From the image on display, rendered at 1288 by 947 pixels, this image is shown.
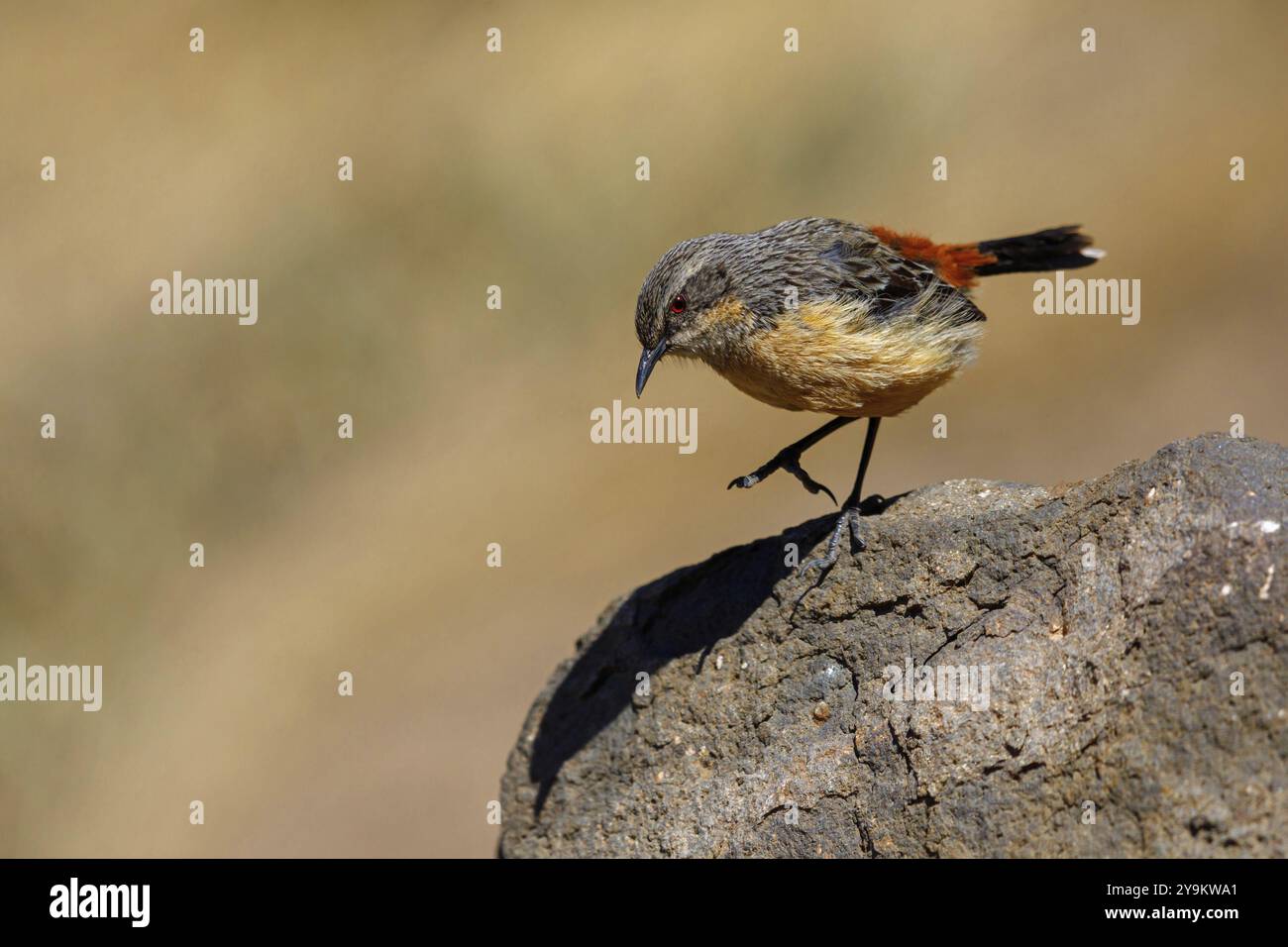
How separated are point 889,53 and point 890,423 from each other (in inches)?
168

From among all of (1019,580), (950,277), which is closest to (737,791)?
(1019,580)

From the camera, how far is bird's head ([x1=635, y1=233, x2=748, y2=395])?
566 centimetres

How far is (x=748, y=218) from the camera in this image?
14.5 m
